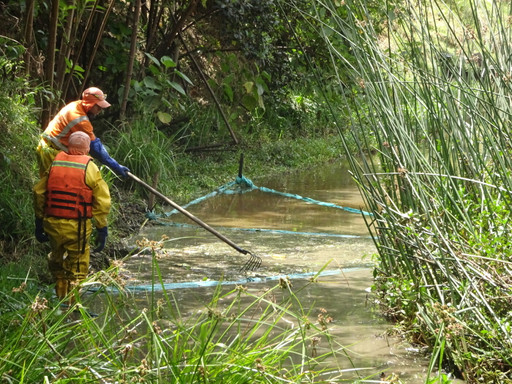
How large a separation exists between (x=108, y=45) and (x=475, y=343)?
7.69 m

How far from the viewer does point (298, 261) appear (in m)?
7.18

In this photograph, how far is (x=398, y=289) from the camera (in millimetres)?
5055

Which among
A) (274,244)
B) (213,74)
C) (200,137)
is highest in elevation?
(213,74)

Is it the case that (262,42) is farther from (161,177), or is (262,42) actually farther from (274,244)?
(274,244)

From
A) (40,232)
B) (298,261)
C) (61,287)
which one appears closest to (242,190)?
(298,261)

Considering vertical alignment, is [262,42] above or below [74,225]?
above

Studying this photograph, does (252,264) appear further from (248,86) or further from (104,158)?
(248,86)

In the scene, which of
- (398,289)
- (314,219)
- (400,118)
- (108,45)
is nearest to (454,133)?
(400,118)

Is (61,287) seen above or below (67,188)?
below

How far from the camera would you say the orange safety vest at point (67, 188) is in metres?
5.41

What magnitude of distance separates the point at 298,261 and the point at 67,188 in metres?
2.48

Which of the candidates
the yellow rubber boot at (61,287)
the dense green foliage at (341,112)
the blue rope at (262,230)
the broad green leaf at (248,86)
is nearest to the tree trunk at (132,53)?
the dense green foliage at (341,112)

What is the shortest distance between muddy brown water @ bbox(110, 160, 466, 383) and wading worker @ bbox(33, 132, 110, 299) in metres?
0.49

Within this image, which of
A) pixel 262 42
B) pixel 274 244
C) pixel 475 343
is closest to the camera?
pixel 475 343
